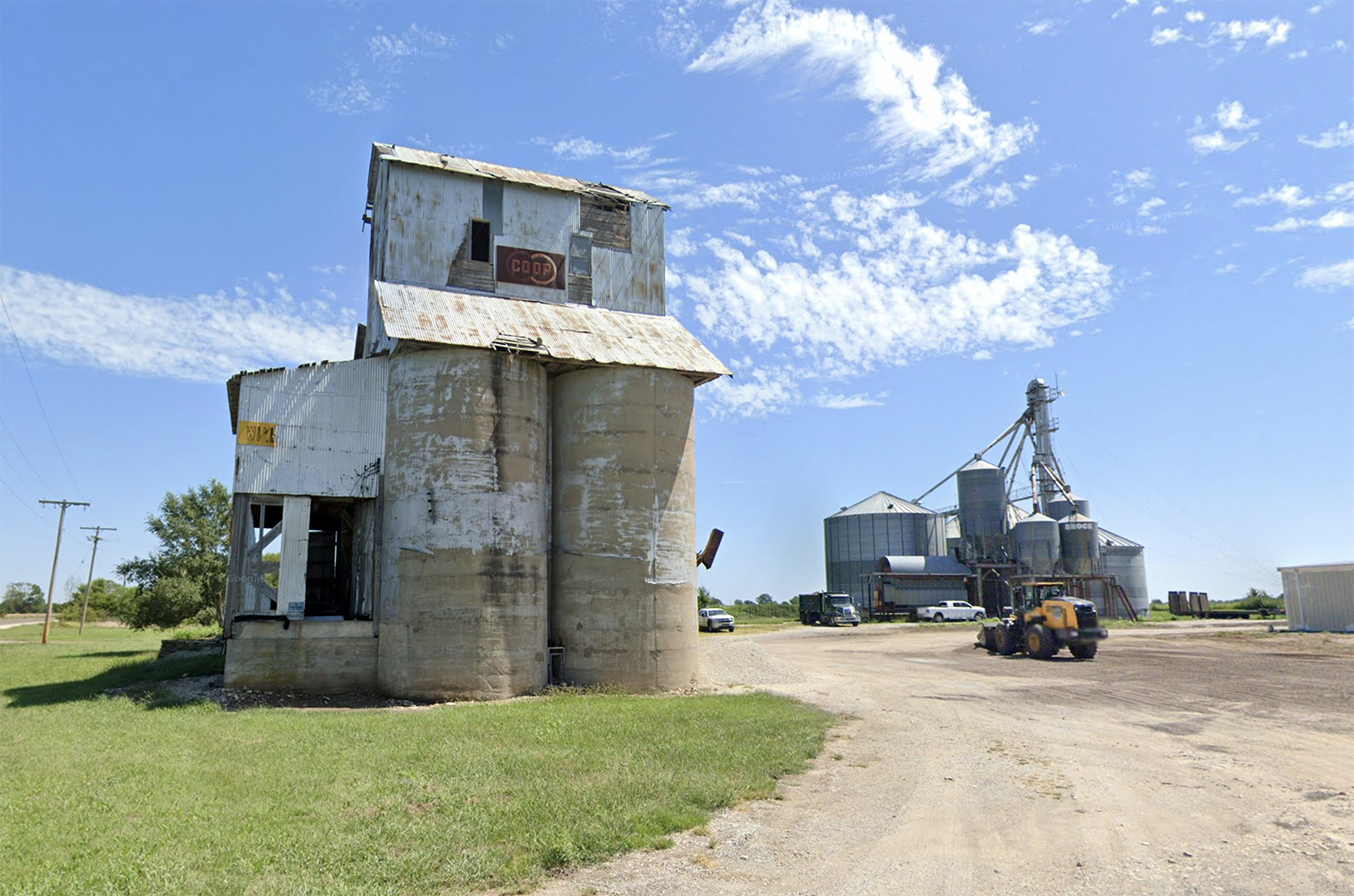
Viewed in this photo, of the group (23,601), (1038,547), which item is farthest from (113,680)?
(23,601)

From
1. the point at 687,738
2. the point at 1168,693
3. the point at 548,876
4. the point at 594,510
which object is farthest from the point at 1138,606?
the point at 548,876

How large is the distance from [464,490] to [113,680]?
12.0 m

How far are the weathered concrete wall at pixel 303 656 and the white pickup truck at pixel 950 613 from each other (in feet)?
162

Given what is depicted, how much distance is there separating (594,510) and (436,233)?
1008 cm

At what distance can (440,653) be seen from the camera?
68.5 feet

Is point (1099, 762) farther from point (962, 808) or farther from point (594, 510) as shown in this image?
point (594, 510)

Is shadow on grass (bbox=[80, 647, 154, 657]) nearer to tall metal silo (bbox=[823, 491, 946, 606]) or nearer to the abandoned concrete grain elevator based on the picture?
the abandoned concrete grain elevator

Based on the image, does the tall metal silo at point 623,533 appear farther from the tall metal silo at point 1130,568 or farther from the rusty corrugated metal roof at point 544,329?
the tall metal silo at point 1130,568

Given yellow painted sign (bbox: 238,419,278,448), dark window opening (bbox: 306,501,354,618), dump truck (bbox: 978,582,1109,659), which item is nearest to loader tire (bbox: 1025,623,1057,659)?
dump truck (bbox: 978,582,1109,659)

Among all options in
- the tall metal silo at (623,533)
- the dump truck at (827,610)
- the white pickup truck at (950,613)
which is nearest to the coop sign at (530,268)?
the tall metal silo at (623,533)

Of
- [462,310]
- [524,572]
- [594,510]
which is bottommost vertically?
[524,572]

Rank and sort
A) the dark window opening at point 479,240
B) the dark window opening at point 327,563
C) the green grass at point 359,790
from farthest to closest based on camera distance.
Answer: the dark window opening at point 327,563, the dark window opening at point 479,240, the green grass at point 359,790

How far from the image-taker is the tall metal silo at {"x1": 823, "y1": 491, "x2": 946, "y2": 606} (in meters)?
71.7

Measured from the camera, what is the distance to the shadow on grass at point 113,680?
789 inches
